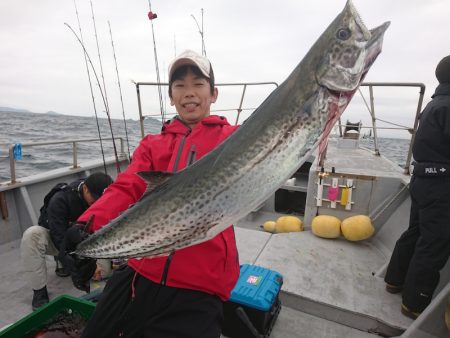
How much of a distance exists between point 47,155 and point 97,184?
12.8 metres

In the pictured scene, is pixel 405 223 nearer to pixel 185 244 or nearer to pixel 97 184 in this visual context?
pixel 185 244

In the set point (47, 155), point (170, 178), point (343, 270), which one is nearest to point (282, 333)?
point (343, 270)

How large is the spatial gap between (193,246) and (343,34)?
1.39 metres

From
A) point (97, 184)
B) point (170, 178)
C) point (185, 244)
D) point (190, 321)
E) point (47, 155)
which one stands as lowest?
point (47, 155)

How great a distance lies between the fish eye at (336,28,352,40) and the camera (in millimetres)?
1368

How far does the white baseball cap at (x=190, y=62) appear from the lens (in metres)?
1.91

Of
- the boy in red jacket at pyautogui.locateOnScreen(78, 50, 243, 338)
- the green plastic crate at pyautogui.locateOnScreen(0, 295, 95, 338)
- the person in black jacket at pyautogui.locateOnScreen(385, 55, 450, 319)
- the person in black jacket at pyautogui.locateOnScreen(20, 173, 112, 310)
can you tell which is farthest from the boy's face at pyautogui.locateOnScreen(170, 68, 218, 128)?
the person in black jacket at pyautogui.locateOnScreen(385, 55, 450, 319)

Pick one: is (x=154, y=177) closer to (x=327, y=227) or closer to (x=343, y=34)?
(x=343, y=34)

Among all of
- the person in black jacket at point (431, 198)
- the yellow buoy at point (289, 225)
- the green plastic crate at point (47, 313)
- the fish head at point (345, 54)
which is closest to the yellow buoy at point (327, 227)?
the yellow buoy at point (289, 225)

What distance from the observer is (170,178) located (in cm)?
160

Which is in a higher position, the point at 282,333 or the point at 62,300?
the point at 62,300

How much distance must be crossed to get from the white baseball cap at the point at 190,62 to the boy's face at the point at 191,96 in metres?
0.06

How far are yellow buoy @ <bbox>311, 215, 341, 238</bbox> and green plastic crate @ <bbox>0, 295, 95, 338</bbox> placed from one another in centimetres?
355

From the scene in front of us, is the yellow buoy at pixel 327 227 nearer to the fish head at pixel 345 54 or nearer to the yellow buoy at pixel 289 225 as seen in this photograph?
the yellow buoy at pixel 289 225
